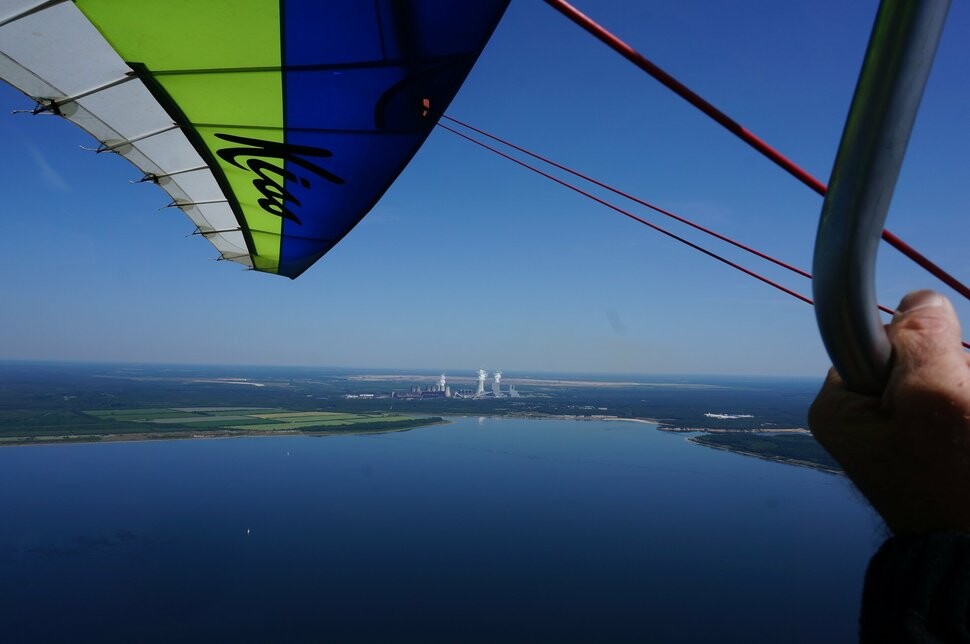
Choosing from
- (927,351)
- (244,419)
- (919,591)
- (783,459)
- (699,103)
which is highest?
(699,103)

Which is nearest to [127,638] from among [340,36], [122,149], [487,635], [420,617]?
[420,617]

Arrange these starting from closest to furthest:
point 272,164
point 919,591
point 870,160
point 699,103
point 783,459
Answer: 1. point 870,160
2. point 919,591
3. point 699,103
4. point 272,164
5. point 783,459

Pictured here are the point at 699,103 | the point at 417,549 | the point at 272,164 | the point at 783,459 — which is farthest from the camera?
the point at 783,459

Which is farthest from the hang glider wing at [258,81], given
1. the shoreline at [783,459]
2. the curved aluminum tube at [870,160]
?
the shoreline at [783,459]

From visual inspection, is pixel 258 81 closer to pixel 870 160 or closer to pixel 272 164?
pixel 272 164

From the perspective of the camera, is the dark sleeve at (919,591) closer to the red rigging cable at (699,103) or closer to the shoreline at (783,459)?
the red rigging cable at (699,103)

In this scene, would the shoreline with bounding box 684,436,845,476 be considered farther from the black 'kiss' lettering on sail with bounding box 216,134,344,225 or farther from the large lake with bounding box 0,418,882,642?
the black 'kiss' lettering on sail with bounding box 216,134,344,225

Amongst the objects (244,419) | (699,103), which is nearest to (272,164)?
(699,103)
